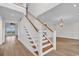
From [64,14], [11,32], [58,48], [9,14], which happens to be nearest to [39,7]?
[64,14]

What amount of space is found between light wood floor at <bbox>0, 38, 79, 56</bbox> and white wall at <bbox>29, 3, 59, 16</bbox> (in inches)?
28.0

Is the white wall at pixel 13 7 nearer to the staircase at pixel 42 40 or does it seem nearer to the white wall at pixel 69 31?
the staircase at pixel 42 40

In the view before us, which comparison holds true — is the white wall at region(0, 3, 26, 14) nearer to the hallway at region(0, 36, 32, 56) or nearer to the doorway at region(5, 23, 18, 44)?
the doorway at region(5, 23, 18, 44)

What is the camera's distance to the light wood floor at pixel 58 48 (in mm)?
1861

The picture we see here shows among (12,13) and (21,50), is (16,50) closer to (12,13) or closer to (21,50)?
(21,50)

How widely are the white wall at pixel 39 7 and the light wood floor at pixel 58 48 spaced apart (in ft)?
2.33

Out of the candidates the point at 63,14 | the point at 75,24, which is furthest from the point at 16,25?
the point at 75,24

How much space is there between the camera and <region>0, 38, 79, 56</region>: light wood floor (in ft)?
6.11

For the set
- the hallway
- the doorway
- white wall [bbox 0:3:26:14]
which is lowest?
the hallway

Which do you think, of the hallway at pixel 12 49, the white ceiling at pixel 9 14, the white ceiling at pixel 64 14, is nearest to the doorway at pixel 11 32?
the hallway at pixel 12 49

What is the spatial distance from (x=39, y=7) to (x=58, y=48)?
3.14ft

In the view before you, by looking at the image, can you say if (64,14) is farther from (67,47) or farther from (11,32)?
(11,32)

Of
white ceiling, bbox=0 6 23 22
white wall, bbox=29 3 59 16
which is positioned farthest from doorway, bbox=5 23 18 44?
white wall, bbox=29 3 59 16

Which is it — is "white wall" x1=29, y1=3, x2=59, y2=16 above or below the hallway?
above
